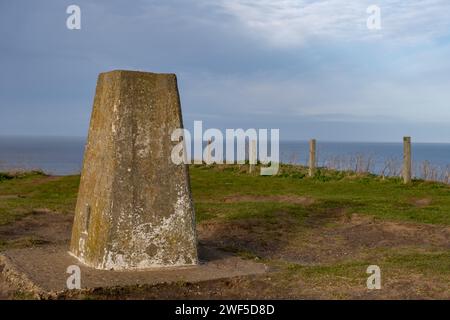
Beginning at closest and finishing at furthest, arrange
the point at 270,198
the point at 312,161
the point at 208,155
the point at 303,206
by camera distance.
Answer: the point at 303,206 → the point at 270,198 → the point at 312,161 → the point at 208,155

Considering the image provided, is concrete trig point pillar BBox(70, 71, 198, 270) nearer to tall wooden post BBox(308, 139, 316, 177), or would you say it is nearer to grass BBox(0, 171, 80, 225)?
grass BBox(0, 171, 80, 225)

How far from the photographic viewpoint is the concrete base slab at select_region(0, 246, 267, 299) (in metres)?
7.16

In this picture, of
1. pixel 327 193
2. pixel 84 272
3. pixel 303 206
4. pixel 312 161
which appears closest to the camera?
pixel 84 272

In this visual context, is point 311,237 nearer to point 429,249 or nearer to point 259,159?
point 429,249

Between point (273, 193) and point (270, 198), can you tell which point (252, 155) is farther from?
point (270, 198)

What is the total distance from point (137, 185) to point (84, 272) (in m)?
1.30

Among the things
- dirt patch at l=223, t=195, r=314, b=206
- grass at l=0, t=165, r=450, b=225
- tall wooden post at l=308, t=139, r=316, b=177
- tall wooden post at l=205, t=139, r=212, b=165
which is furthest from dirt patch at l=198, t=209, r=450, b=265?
tall wooden post at l=205, t=139, r=212, b=165

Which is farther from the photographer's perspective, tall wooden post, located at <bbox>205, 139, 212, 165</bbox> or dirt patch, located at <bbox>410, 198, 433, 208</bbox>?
tall wooden post, located at <bbox>205, 139, 212, 165</bbox>

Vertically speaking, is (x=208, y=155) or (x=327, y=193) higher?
(x=208, y=155)

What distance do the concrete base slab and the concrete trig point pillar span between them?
228mm

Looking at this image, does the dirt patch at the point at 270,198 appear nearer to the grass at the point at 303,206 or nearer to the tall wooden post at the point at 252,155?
the grass at the point at 303,206

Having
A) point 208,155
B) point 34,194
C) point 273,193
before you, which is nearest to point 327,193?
point 273,193

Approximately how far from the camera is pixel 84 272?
25.3 ft
